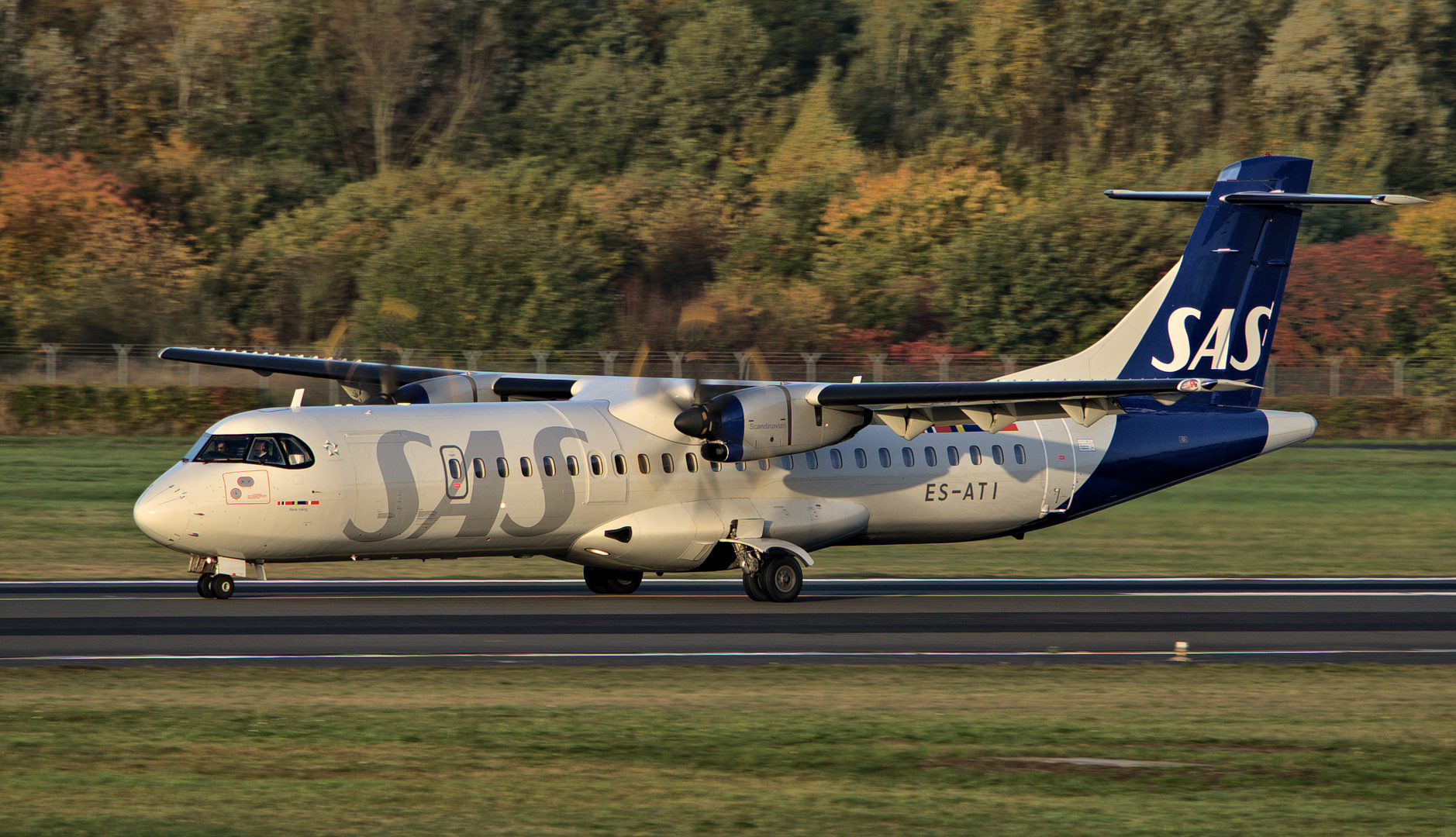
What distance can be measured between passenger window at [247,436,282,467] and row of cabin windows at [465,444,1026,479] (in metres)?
2.08

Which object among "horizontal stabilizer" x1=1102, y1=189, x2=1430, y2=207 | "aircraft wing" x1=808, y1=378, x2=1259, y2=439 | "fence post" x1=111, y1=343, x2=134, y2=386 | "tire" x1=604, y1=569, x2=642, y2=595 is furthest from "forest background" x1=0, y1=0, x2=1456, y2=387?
"aircraft wing" x1=808, y1=378, x2=1259, y2=439

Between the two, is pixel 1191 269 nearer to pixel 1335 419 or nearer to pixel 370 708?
pixel 370 708

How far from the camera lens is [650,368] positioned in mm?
40219

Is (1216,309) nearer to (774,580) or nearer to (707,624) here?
(774,580)

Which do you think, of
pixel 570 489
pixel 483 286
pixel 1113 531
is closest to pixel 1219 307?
pixel 1113 531

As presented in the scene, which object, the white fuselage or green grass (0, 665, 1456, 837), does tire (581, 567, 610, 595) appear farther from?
green grass (0, 665, 1456, 837)

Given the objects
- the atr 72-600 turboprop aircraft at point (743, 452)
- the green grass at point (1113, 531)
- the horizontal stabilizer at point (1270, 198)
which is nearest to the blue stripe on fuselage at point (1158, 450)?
the atr 72-600 turboprop aircraft at point (743, 452)

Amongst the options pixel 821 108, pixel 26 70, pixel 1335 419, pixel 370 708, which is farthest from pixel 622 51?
pixel 370 708

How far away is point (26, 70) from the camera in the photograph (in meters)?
76.6

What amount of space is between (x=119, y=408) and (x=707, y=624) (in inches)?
1148

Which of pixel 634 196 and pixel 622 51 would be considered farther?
pixel 622 51

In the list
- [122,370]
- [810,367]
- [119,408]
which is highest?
[810,367]

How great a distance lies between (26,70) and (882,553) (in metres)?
61.0

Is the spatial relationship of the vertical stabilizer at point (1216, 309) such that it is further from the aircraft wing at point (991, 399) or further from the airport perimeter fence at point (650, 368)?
the airport perimeter fence at point (650, 368)
